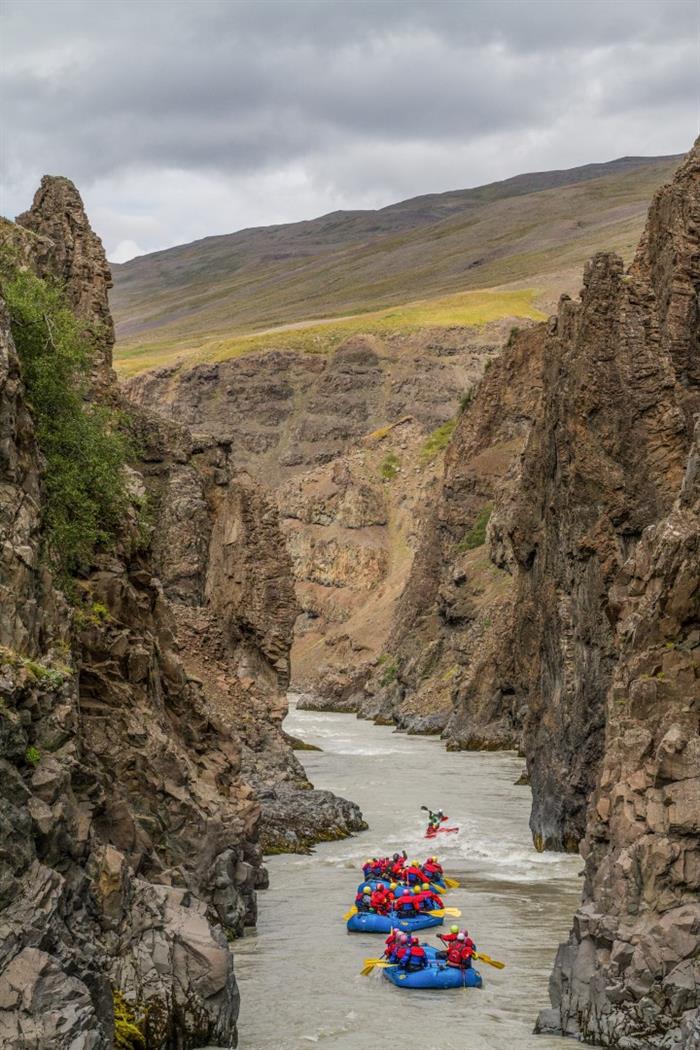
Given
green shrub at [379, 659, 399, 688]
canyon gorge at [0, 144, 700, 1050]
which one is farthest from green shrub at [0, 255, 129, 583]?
green shrub at [379, 659, 399, 688]

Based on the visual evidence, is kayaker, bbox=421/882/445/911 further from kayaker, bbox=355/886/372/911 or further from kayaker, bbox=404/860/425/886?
kayaker, bbox=355/886/372/911

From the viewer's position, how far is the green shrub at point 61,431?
1130 inches

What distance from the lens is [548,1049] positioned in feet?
80.0

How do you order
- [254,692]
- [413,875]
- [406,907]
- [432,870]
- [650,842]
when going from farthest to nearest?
[254,692] → [432,870] → [413,875] → [406,907] → [650,842]

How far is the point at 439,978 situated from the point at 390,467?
5637 inches

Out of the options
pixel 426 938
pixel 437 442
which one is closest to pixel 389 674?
pixel 437 442

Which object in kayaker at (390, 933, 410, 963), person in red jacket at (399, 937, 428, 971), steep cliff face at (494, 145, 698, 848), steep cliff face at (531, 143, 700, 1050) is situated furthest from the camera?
steep cliff face at (494, 145, 698, 848)

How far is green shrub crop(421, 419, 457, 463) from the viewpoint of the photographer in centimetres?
17025

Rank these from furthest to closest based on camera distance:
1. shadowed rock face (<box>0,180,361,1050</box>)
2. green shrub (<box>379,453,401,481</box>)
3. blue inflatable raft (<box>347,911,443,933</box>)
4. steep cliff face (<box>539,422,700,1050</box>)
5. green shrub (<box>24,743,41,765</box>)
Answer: green shrub (<box>379,453,401,481</box>) < blue inflatable raft (<box>347,911,443,933</box>) < steep cliff face (<box>539,422,700,1050</box>) < green shrub (<box>24,743,41,765</box>) < shadowed rock face (<box>0,180,361,1050</box>)

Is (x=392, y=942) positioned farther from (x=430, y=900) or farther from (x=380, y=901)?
(x=430, y=900)

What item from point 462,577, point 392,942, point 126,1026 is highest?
point 126,1026

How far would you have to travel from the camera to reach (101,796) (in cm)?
2531

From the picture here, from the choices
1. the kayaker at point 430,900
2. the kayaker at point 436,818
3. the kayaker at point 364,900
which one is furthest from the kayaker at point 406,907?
the kayaker at point 436,818

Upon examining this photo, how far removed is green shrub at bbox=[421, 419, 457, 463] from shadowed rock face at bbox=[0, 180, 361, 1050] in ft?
404
